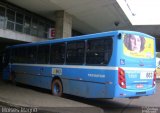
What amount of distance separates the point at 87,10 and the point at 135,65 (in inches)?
535

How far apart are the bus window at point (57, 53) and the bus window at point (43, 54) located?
0.57m

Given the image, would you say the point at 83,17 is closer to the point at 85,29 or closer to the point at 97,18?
the point at 97,18

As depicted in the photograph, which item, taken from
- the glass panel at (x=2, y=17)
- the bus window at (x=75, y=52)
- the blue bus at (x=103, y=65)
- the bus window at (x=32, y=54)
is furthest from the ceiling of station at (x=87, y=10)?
the bus window at (x=75, y=52)

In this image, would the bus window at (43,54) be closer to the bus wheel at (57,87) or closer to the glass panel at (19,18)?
the bus wheel at (57,87)

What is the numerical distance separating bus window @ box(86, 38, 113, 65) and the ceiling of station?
1018 centimetres

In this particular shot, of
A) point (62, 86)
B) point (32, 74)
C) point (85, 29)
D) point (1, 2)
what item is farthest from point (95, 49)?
point (85, 29)

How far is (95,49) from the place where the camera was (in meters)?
11.4

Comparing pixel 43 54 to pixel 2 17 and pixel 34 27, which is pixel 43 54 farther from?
pixel 34 27

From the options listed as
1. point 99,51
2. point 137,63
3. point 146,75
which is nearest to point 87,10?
point 99,51

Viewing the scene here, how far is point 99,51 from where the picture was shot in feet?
36.7

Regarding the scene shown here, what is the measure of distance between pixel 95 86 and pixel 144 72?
196cm

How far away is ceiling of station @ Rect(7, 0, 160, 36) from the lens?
855 inches

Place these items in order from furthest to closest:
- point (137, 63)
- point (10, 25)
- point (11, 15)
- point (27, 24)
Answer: point (27, 24) < point (11, 15) < point (10, 25) < point (137, 63)

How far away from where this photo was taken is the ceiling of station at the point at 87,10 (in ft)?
71.3
